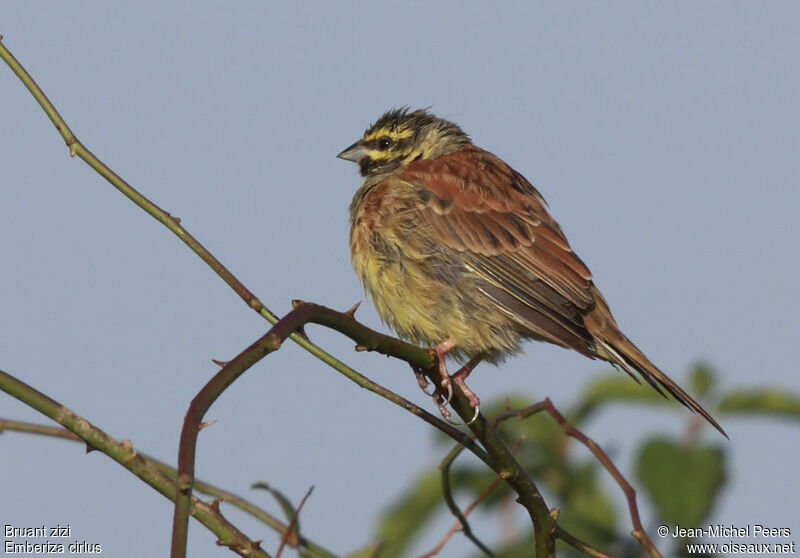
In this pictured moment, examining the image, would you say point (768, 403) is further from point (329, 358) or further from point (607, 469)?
point (329, 358)

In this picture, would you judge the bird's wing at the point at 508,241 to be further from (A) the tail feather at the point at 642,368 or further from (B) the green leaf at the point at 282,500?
(B) the green leaf at the point at 282,500

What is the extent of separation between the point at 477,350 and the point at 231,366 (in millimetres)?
3155

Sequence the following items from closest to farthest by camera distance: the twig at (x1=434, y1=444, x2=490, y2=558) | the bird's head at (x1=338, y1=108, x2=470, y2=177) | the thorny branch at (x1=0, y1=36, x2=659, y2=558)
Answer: the thorny branch at (x1=0, y1=36, x2=659, y2=558) → the twig at (x1=434, y1=444, x2=490, y2=558) → the bird's head at (x1=338, y1=108, x2=470, y2=177)

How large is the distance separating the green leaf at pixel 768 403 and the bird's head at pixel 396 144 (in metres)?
2.43

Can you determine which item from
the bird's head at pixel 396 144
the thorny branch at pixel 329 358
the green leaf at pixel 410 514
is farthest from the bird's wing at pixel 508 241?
the thorny branch at pixel 329 358

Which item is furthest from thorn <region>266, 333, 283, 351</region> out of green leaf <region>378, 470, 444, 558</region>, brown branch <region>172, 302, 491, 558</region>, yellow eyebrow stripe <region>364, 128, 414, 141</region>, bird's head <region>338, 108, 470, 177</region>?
yellow eyebrow stripe <region>364, 128, 414, 141</region>

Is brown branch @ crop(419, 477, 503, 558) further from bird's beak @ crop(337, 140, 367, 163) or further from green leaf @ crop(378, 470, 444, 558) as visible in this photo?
bird's beak @ crop(337, 140, 367, 163)

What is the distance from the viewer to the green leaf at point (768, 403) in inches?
184

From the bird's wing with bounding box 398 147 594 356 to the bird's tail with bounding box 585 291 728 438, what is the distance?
0.31 ft

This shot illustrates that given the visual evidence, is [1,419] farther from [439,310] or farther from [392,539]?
[439,310]

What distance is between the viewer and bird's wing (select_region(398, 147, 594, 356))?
544cm

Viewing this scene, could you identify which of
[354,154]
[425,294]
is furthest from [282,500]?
[354,154]

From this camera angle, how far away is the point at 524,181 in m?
6.46

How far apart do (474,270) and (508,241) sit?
336mm
